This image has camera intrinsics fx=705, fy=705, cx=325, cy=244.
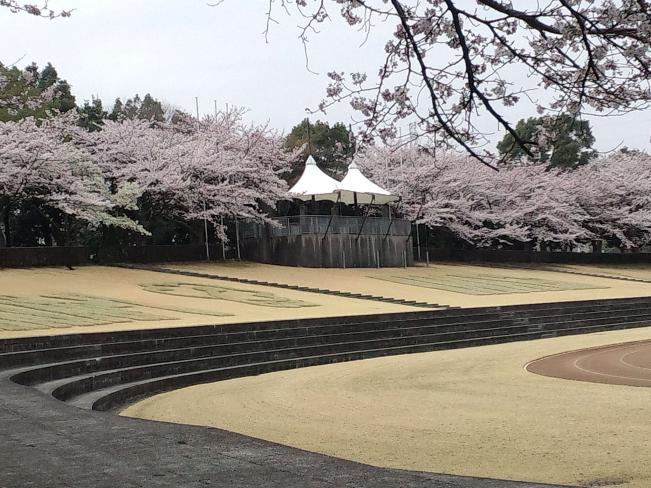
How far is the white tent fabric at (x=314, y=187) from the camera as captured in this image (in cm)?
3175

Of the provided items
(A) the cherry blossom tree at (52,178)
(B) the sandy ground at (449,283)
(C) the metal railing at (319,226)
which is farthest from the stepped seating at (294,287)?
(C) the metal railing at (319,226)

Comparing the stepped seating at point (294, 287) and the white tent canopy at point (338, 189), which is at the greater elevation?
the white tent canopy at point (338, 189)

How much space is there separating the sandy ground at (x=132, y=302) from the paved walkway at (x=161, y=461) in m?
8.35

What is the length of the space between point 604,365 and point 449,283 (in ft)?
55.3

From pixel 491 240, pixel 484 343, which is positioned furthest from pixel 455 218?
pixel 484 343

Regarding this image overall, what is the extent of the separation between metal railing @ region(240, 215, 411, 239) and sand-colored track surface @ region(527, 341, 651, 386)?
715 inches

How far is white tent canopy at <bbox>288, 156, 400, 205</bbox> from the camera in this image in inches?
1254

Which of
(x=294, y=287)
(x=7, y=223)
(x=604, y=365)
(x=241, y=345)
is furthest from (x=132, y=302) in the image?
(x=7, y=223)

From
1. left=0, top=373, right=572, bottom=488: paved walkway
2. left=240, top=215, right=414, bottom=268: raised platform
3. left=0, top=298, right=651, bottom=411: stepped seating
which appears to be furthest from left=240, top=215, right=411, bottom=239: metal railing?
left=0, top=373, right=572, bottom=488: paved walkway

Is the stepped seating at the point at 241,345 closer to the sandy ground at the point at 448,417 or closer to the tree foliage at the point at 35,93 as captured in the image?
the sandy ground at the point at 448,417

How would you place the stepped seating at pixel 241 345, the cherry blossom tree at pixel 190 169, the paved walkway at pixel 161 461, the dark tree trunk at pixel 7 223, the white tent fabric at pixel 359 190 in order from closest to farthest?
the paved walkway at pixel 161 461, the stepped seating at pixel 241 345, the dark tree trunk at pixel 7 223, the cherry blossom tree at pixel 190 169, the white tent fabric at pixel 359 190

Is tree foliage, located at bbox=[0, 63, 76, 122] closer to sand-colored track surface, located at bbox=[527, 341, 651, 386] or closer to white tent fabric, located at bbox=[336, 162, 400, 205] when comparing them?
white tent fabric, located at bbox=[336, 162, 400, 205]

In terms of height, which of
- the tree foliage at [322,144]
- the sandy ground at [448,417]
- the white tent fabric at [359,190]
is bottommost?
the sandy ground at [448,417]

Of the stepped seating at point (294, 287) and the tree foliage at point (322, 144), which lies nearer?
→ the stepped seating at point (294, 287)
